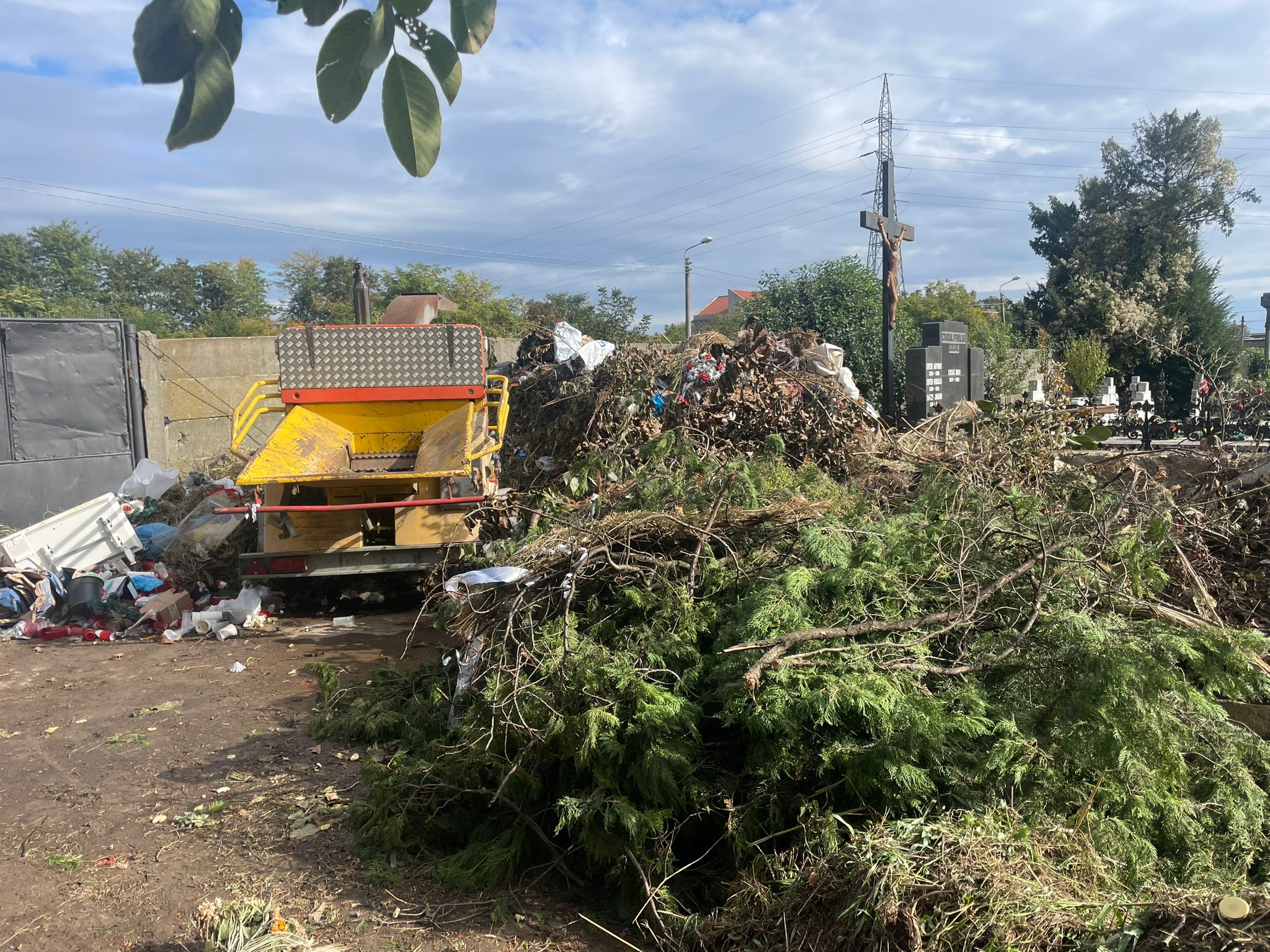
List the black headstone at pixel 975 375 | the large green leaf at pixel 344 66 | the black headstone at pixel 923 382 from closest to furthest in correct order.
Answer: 1. the large green leaf at pixel 344 66
2. the black headstone at pixel 923 382
3. the black headstone at pixel 975 375

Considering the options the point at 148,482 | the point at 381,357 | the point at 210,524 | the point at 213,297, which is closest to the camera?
the point at 381,357

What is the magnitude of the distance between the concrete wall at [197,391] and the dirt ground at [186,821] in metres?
7.65

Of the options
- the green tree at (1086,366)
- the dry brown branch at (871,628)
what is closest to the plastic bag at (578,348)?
the dry brown branch at (871,628)

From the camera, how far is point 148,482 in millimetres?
11289

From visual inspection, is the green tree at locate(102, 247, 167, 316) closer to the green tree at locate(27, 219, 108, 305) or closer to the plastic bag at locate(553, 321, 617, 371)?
the green tree at locate(27, 219, 108, 305)

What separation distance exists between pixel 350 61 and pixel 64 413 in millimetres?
12333

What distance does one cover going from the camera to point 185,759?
14.7 feet

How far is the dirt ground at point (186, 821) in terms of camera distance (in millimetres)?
3018

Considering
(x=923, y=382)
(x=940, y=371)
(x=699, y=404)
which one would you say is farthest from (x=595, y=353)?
(x=940, y=371)

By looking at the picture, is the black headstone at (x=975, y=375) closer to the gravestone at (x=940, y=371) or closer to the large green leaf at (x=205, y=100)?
the gravestone at (x=940, y=371)

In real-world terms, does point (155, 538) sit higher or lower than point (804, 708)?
lower

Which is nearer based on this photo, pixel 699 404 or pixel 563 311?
pixel 699 404

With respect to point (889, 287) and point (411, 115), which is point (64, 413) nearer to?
point (889, 287)

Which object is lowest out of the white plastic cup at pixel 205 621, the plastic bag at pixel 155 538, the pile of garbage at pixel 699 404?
the white plastic cup at pixel 205 621
